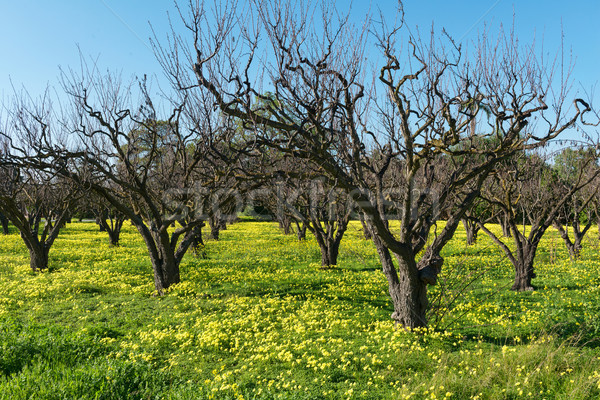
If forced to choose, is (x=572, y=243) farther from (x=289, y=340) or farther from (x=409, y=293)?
(x=289, y=340)

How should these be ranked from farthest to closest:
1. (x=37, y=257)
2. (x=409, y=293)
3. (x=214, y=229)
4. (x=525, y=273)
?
(x=214, y=229) → (x=37, y=257) → (x=525, y=273) → (x=409, y=293)

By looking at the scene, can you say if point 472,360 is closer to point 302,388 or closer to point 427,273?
point 427,273

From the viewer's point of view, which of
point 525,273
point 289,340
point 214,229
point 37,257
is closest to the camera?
point 289,340

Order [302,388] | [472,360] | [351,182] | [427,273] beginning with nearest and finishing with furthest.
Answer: [302,388] < [472,360] < [351,182] < [427,273]

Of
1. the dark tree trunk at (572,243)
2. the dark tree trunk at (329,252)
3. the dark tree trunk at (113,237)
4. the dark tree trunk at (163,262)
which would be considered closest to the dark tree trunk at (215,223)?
the dark tree trunk at (163,262)

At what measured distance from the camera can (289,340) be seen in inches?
283

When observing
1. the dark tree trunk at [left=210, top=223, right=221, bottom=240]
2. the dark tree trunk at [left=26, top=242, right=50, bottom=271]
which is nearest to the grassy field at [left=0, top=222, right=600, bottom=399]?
the dark tree trunk at [left=26, top=242, right=50, bottom=271]

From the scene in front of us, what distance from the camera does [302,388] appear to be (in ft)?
18.1

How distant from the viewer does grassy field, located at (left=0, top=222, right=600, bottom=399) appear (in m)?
5.36

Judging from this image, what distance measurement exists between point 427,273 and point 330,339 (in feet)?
7.45

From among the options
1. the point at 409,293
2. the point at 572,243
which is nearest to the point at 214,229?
the point at 409,293

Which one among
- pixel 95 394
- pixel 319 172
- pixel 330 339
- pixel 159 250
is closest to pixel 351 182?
pixel 319 172

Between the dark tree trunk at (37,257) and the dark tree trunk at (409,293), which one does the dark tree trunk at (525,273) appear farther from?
the dark tree trunk at (37,257)

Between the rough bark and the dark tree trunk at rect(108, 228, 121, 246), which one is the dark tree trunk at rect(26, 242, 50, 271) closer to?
the rough bark
